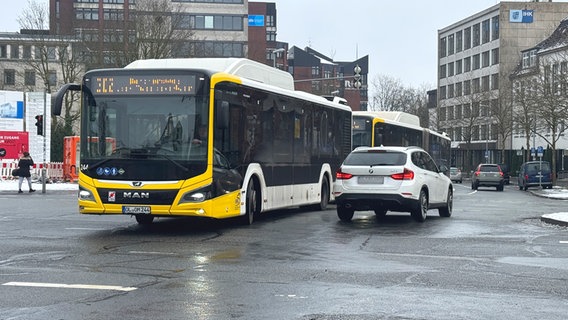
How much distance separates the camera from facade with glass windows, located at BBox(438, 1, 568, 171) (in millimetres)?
90438

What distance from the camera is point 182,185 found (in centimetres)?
1530

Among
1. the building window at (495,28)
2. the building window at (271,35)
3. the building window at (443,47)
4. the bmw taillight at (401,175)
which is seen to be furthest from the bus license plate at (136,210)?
the building window at (271,35)

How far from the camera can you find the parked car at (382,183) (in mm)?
18422

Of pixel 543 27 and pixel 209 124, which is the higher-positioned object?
pixel 543 27

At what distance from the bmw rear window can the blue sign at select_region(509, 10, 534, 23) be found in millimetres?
87209

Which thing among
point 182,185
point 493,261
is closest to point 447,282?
point 493,261

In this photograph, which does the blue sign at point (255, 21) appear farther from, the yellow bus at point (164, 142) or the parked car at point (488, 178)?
the yellow bus at point (164, 142)

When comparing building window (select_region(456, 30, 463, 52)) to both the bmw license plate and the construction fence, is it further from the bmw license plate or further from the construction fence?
the bmw license plate

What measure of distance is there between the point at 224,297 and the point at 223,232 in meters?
7.67

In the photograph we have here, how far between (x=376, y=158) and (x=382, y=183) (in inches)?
25.8

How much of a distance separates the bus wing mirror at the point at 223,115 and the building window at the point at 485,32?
93.6 meters

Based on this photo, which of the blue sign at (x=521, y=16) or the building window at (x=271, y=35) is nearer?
the blue sign at (x=521, y=16)

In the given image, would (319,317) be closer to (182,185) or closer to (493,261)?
(493,261)

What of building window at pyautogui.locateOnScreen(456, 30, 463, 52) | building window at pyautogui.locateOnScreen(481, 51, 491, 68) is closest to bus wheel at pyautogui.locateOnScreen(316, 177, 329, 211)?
building window at pyautogui.locateOnScreen(481, 51, 491, 68)
